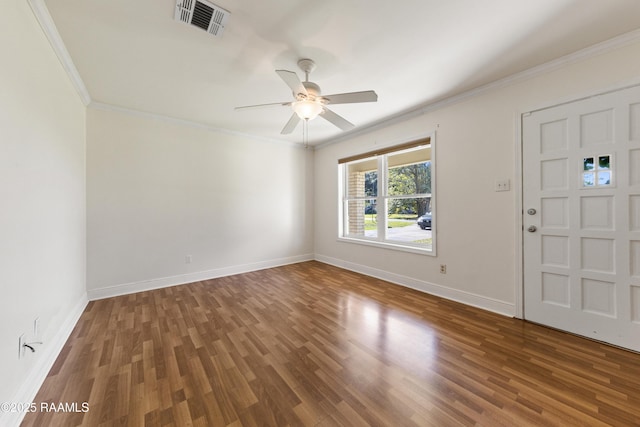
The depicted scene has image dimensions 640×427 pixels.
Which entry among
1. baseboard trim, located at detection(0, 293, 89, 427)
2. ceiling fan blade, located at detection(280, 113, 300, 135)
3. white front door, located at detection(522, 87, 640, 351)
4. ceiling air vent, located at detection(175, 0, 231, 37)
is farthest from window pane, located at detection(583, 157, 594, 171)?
baseboard trim, located at detection(0, 293, 89, 427)

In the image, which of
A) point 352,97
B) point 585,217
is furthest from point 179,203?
point 585,217

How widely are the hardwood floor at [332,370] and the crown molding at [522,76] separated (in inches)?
96.8

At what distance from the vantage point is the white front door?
1.91 m

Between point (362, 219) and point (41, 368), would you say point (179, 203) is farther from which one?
point (362, 219)

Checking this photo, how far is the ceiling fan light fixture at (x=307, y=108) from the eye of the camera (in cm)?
212

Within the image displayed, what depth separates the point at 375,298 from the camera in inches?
120

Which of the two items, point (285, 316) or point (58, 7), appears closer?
point (58, 7)

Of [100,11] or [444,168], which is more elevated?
[100,11]

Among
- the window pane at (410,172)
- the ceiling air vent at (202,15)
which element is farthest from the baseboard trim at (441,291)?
the ceiling air vent at (202,15)

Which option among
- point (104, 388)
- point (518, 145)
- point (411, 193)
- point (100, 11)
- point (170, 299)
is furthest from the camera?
point (411, 193)

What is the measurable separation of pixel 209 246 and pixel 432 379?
350 cm

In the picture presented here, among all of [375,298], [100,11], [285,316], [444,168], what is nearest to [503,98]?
[444,168]

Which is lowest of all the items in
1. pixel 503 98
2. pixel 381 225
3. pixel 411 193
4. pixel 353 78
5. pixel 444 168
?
pixel 381 225

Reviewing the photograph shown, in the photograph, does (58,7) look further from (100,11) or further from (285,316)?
(285,316)
